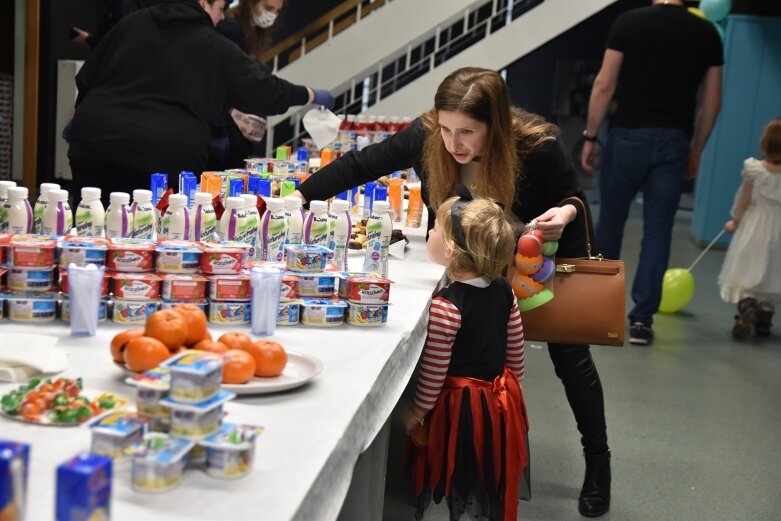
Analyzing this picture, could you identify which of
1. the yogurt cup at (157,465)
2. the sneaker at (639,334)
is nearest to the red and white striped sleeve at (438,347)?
the yogurt cup at (157,465)

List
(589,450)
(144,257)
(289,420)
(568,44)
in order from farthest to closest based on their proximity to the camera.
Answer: (568,44)
(589,450)
(144,257)
(289,420)

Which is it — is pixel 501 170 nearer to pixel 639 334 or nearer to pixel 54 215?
pixel 54 215

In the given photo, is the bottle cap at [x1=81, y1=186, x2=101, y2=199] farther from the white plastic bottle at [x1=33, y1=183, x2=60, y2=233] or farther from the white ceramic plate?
the white ceramic plate

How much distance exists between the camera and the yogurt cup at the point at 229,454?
57.9 inches

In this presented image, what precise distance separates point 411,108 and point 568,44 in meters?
7.14

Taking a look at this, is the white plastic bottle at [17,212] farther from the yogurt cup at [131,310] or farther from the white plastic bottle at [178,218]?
the yogurt cup at [131,310]

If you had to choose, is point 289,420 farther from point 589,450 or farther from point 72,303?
point 589,450

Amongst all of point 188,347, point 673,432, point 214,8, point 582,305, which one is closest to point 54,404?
point 188,347

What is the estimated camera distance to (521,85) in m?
16.8

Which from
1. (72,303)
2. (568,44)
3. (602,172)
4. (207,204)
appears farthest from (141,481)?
(568,44)

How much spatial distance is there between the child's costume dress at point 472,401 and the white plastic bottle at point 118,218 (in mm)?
882

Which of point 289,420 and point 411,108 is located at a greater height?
point 411,108

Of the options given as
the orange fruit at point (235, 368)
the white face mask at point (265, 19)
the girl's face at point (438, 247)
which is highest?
the white face mask at point (265, 19)

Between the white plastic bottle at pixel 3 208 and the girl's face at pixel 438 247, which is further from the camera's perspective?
the girl's face at pixel 438 247
